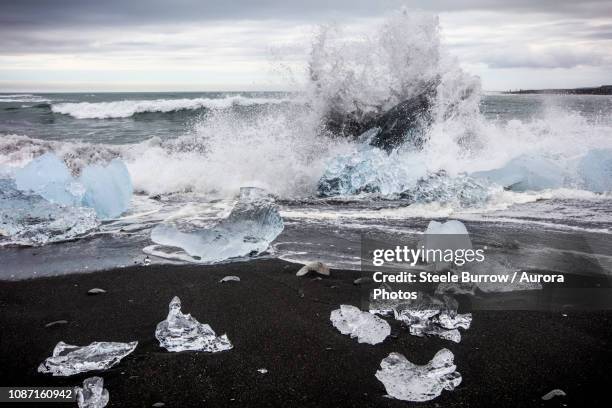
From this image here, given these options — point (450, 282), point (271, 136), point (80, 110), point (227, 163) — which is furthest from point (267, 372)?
point (80, 110)

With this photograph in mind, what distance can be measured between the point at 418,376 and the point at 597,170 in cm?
591

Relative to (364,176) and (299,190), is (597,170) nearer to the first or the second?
(364,176)

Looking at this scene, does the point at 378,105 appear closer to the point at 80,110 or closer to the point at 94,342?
the point at 94,342

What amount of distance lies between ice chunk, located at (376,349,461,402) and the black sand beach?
0.05 meters

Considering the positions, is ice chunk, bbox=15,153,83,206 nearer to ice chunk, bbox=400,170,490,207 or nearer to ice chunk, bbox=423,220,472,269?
ice chunk, bbox=423,220,472,269

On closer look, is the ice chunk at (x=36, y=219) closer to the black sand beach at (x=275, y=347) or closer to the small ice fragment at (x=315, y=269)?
the black sand beach at (x=275, y=347)

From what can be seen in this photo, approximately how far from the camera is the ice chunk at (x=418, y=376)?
2.06 meters

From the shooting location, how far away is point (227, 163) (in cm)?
761

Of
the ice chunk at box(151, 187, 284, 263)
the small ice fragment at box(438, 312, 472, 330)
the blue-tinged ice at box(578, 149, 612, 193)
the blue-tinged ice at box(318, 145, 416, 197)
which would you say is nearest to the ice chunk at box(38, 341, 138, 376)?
the ice chunk at box(151, 187, 284, 263)

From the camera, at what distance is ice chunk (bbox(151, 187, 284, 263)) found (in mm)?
3854

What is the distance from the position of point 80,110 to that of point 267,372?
90.6 ft

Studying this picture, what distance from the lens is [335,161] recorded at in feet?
22.2

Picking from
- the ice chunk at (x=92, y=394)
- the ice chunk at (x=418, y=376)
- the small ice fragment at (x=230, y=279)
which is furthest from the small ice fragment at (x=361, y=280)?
the ice chunk at (x=92, y=394)

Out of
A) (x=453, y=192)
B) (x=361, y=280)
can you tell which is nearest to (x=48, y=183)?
(x=361, y=280)
